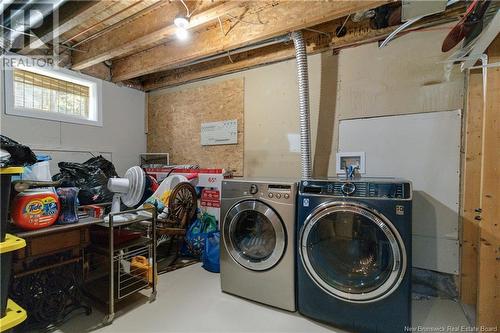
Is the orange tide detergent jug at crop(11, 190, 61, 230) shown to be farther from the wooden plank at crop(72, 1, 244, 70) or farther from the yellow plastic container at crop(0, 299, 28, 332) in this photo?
the wooden plank at crop(72, 1, 244, 70)

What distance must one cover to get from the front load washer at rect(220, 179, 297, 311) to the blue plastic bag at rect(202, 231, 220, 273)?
389 millimetres

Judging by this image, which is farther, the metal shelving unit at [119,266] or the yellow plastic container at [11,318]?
the metal shelving unit at [119,266]

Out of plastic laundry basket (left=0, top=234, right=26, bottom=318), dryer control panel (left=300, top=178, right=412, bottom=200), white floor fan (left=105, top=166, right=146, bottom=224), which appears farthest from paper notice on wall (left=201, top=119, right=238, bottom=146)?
plastic laundry basket (left=0, top=234, right=26, bottom=318)

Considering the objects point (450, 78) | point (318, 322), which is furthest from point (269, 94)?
point (318, 322)

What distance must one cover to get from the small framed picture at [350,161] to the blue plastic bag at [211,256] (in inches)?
58.1

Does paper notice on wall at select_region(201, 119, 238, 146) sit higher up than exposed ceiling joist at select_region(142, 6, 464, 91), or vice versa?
exposed ceiling joist at select_region(142, 6, 464, 91)

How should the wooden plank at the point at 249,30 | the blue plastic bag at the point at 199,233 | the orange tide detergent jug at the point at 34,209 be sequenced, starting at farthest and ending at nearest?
the blue plastic bag at the point at 199,233, the wooden plank at the point at 249,30, the orange tide detergent jug at the point at 34,209

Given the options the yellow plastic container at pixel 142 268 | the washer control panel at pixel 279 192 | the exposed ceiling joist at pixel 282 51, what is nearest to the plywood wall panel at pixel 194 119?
the exposed ceiling joist at pixel 282 51

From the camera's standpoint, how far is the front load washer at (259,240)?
179cm

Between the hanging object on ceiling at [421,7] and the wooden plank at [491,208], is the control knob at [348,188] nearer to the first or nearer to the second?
the wooden plank at [491,208]

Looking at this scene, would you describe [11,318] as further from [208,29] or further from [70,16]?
[208,29]

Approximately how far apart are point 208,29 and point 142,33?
2.10ft

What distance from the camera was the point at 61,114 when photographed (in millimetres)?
2889

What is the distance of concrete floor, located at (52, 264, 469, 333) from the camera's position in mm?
1623
